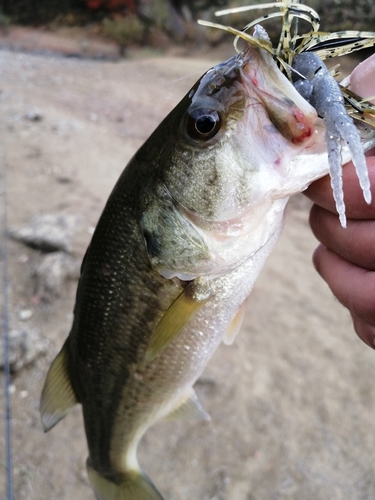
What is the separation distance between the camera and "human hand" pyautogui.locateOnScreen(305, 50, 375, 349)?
39.4 inches

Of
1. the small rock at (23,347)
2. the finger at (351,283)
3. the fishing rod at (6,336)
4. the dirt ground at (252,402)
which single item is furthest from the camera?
the small rock at (23,347)

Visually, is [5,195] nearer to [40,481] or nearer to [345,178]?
[40,481]

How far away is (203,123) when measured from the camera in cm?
103

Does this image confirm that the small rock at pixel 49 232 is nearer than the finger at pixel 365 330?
No

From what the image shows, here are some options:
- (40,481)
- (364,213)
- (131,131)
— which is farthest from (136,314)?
(131,131)

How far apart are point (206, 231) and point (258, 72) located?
1.35 ft

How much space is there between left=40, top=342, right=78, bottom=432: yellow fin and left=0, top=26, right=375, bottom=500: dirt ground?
1.14 m

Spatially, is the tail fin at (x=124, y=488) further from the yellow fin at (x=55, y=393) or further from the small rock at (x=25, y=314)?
the small rock at (x=25, y=314)

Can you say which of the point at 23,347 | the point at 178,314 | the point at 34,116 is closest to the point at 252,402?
the point at 23,347

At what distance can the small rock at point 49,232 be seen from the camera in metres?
3.97

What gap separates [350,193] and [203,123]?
0.39 meters

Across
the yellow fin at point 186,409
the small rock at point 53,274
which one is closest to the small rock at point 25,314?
the small rock at point 53,274

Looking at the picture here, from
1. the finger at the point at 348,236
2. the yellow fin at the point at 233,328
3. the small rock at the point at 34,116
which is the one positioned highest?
the finger at the point at 348,236

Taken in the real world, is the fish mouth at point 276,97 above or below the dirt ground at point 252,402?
above
